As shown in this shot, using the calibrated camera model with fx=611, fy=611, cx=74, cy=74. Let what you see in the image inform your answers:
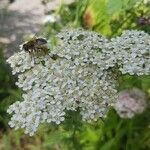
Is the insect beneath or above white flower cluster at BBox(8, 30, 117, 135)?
above

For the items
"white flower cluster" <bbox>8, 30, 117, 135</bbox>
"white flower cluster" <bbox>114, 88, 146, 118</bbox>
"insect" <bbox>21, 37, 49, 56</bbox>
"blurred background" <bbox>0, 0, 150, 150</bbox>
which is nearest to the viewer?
"white flower cluster" <bbox>8, 30, 117, 135</bbox>

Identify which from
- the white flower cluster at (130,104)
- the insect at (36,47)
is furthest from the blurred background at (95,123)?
the insect at (36,47)

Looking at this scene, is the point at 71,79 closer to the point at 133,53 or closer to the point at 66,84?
the point at 66,84

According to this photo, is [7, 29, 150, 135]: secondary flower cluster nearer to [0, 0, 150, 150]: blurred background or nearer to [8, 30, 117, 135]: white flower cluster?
[8, 30, 117, 135]: white flower cluster

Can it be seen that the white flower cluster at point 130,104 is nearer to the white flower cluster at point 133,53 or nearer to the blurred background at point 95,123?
the blurred background at point 95,123

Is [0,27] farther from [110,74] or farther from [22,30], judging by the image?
[110,74]

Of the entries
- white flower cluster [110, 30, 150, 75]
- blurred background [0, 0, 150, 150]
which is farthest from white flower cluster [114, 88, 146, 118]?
white flower cluster [110, 30, 150, 75]

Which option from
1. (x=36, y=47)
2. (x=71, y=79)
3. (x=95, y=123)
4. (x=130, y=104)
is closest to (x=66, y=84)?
(x=71, y=79)
